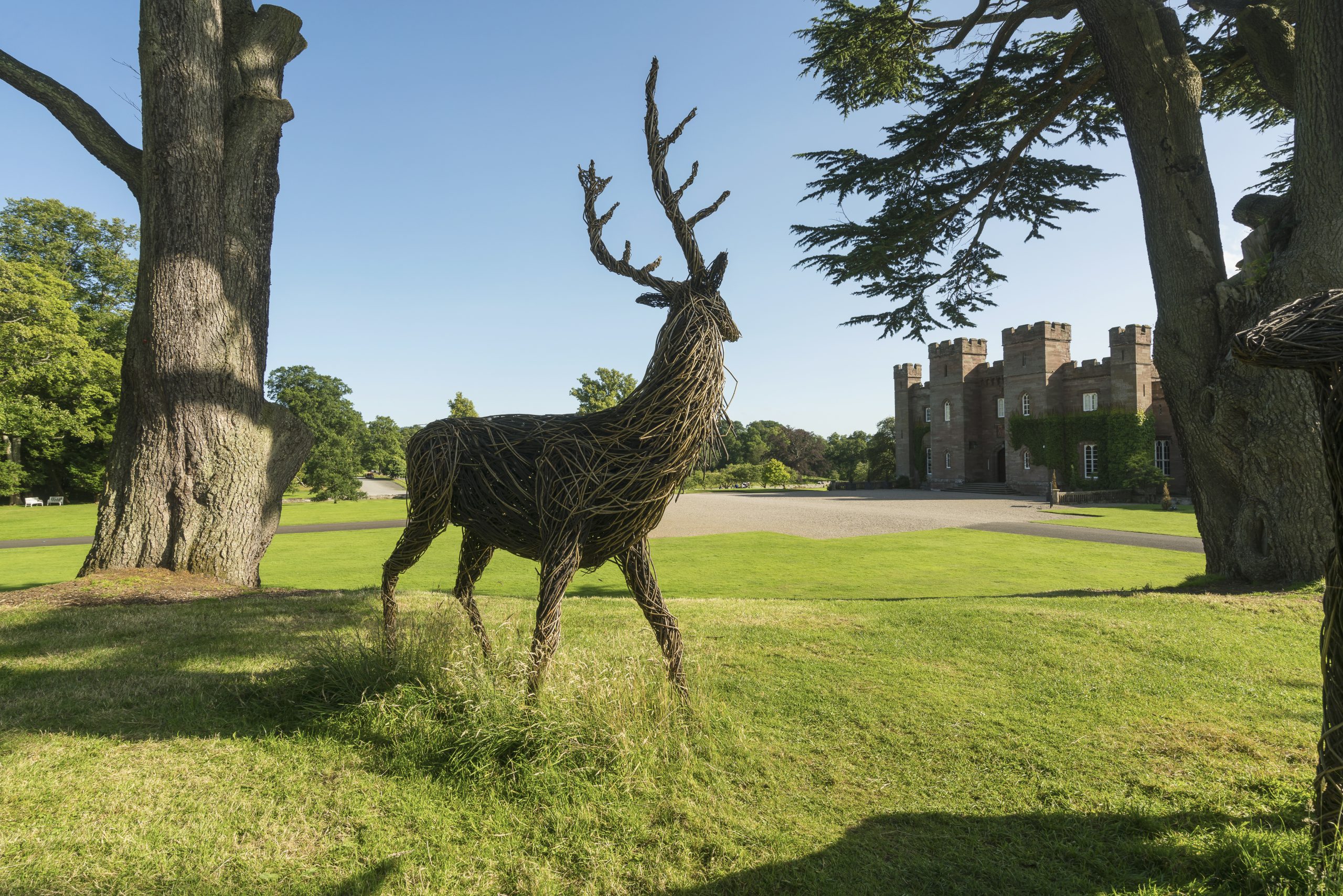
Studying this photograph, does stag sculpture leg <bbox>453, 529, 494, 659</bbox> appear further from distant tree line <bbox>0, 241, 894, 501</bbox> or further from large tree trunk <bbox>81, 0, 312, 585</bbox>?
distant tree line <bbox>0, 241, 894, 501</bbox>

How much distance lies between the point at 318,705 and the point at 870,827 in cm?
324

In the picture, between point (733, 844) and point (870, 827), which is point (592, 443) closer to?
point (733, 844)

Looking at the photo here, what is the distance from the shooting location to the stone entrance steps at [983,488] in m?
41.4

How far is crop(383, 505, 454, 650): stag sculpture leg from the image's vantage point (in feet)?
14.5

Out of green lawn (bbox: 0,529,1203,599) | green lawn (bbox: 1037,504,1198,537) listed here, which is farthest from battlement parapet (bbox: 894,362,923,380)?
green lawn (bbox: 0,529,1203,599)

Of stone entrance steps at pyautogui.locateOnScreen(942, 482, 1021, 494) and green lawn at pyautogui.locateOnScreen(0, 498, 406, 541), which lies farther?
stone entrance steps at pyautogui.locateOnScreen(942, 482, 1021, 494)

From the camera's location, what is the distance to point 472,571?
482 cm

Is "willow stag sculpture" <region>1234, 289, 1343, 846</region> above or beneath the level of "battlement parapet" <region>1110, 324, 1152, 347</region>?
beneath

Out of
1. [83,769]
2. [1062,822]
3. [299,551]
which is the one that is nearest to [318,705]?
[83,769]

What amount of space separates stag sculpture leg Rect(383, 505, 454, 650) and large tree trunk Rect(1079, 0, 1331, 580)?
30.2 ft

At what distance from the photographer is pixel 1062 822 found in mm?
3084

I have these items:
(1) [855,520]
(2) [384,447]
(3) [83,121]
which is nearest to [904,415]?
(1) [855,520]

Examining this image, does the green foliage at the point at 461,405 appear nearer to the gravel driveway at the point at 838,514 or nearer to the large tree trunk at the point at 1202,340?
the gravel driveway at the point at 838,514

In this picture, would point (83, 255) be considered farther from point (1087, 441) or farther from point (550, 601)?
point (1087, 441)
